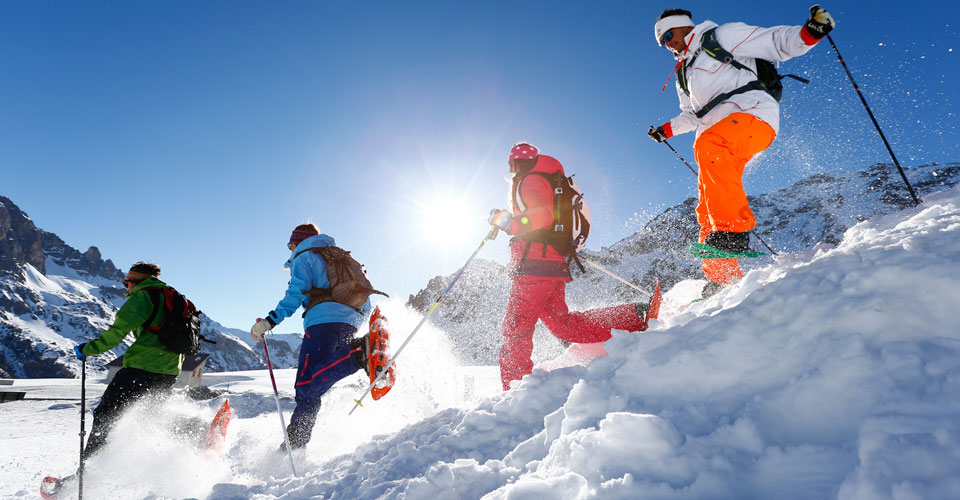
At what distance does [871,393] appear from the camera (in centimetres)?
131

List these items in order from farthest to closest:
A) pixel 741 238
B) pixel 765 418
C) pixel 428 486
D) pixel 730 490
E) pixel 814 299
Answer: pixel 741 238, pixel 428 486, pixel 814 299, pixel 765 418, pixel 730 490

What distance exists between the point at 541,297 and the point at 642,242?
449 feet

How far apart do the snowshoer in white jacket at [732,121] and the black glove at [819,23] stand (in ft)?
0.04

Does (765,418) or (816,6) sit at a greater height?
(816,6)

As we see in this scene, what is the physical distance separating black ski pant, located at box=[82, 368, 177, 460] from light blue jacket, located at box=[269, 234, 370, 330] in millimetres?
1227

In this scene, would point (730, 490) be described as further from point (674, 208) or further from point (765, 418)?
point (674, 208)

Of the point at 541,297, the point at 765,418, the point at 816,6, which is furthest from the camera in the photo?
the point at 541,297

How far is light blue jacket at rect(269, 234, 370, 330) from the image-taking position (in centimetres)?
406

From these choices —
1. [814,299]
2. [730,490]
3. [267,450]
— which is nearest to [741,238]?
[814,299]

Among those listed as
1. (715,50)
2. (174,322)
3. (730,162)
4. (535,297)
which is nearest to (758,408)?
(730,162)

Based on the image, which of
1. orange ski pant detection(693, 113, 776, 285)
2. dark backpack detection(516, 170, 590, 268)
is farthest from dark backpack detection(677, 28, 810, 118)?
dark backpack detection(516, 170, 590, 268)

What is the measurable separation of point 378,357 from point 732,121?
3.51m

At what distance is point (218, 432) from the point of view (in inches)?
171

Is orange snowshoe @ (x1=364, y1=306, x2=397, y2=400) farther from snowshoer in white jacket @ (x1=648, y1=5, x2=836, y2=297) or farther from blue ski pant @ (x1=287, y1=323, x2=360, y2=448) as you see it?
snowshoer in white jacket @ (x1=648, y1=5, x2=836, y2=297)
